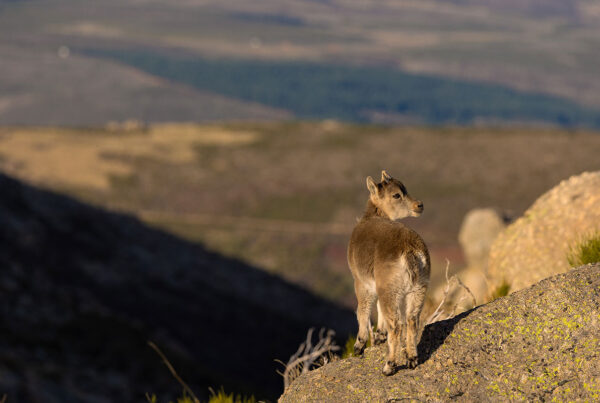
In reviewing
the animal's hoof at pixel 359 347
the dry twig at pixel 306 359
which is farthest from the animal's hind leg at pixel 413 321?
the dry twig at pixel 306 359

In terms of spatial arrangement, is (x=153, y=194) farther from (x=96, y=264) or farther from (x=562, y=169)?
(x=96, y=264)

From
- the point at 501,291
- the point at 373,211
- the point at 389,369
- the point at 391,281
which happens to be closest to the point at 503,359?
the point at 389,369

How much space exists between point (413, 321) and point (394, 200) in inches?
90.6

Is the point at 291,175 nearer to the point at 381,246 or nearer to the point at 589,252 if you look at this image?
the point at 589,252

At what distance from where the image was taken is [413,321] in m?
7.88

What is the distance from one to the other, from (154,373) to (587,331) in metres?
27.4

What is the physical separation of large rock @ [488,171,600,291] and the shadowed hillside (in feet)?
55.6

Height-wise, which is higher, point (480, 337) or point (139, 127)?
point (480, 337)

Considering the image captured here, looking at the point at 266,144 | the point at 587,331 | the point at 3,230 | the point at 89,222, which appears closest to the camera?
the point at 587,331

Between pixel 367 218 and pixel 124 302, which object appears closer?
pixel 367 218

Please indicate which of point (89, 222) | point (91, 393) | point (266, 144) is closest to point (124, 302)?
point (89, 222)

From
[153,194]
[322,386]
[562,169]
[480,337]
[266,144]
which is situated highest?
[480,337]

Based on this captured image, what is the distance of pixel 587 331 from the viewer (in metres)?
7.53


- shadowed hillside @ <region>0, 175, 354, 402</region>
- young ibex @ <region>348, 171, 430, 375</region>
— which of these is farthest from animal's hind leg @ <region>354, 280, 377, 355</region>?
shadowed hillside @ <region>0, 175, 354, 402</region>
